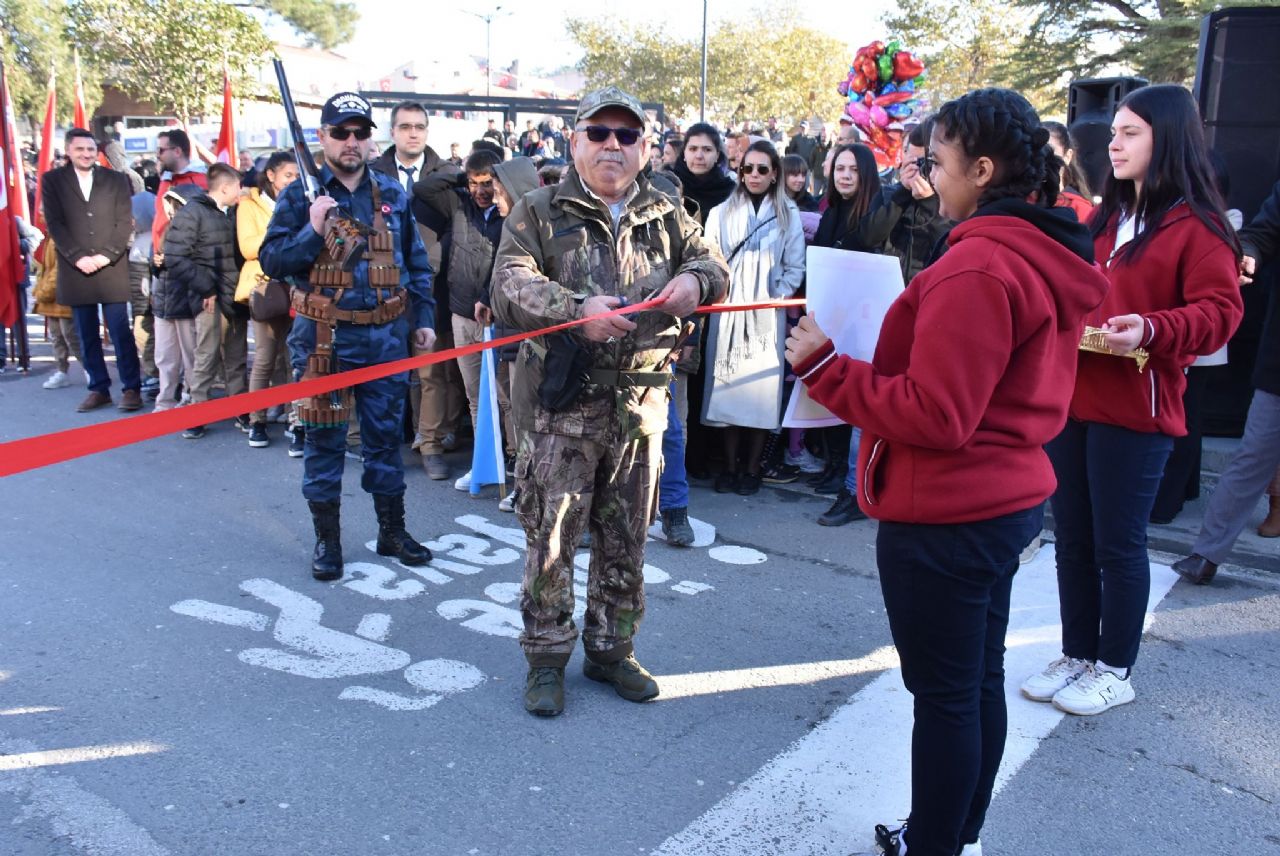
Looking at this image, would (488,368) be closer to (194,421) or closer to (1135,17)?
(194,421)

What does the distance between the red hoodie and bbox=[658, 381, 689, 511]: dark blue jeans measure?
299cm

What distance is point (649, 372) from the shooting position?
3.48 meters

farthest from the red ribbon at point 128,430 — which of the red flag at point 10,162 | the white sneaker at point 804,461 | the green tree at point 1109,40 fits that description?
the green tree at point 1109,40

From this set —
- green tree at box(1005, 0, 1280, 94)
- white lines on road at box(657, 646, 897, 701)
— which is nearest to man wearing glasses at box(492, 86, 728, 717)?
white lines on road at box(657, 646, 897, 701)

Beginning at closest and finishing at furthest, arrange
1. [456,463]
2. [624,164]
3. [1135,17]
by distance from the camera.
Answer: [624,164]
[456,463]
[1135,17]

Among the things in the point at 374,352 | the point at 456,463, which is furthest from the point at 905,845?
the point at 456,463

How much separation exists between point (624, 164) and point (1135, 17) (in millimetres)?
24587

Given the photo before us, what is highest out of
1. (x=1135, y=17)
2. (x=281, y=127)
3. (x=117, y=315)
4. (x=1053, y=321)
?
(x=1135, y=17)

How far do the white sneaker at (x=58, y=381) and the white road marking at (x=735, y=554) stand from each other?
6877mm

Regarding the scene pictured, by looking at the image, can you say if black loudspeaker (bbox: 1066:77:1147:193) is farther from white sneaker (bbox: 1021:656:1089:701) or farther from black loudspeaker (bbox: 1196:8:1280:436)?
white sneaker (bbox: 1021:656:1089:701)

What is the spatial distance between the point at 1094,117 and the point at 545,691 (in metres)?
5.57

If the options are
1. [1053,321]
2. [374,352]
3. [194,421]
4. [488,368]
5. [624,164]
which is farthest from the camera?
[488,368]

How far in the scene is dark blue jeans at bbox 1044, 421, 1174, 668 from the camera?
11.1ft

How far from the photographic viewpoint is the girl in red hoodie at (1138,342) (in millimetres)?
3295
